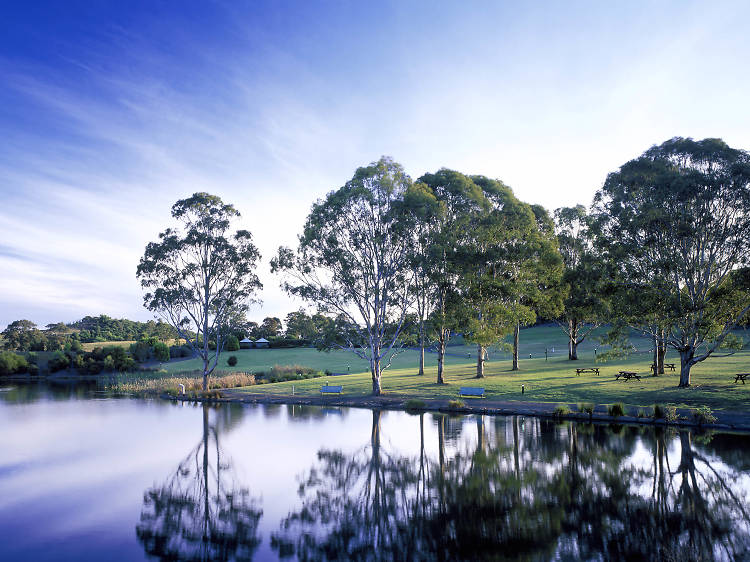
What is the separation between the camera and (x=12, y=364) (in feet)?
223

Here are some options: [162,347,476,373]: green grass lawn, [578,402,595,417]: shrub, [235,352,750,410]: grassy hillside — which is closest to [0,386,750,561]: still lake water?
[578,402,595,417]: shrub

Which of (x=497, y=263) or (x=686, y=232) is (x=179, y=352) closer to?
(x=497, y=263)

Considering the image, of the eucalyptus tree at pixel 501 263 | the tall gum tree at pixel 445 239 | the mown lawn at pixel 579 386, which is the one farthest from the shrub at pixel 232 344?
the tall gum tree at pixel 445 239

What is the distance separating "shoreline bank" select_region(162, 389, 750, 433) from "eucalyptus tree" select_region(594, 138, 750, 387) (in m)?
8.36

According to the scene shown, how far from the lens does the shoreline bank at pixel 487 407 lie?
896 inches

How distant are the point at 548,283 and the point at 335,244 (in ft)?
71.5

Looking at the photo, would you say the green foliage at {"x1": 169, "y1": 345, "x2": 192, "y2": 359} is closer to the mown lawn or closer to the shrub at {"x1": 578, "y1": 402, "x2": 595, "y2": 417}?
the mown lawn

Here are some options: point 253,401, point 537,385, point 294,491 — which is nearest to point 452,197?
point 537,385

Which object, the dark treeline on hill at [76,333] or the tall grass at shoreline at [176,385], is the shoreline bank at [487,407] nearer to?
the tall grass at shoreline at [176,385]

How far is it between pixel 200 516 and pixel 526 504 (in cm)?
791

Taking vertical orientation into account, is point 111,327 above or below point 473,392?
above

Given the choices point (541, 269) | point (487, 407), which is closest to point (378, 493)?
point (487, 407)

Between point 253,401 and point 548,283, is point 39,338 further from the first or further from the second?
point 548,283

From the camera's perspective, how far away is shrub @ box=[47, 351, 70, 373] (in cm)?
7062
